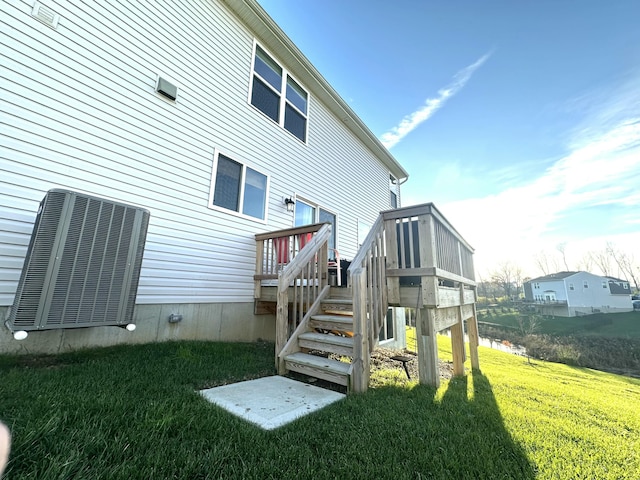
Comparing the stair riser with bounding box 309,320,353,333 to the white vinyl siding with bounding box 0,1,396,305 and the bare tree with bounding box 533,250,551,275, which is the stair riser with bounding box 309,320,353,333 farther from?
the bare tree with bounding box 533,250,551,275

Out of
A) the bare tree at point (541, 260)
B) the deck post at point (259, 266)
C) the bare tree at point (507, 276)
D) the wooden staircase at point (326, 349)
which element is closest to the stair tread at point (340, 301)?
the wooden staircase at point (326, 349)

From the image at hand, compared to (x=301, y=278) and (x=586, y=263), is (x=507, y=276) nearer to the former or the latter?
(x=586, y=263)

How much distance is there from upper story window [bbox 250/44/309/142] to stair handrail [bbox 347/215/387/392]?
13.9ft

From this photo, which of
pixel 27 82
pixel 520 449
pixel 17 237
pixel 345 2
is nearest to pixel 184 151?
pixel 27 82

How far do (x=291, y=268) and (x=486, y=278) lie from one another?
5229 centimetres

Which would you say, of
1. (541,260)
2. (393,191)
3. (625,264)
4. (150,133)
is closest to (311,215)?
(150,133)

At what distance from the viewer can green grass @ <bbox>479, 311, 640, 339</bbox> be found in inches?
886

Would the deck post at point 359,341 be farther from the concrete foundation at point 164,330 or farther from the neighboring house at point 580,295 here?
the neighboring house at point 580,295

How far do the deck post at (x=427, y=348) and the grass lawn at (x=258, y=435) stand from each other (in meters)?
0.33

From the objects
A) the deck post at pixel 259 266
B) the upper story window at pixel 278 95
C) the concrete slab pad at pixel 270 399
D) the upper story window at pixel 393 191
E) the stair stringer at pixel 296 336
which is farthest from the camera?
the upper story window at pixel 393 191

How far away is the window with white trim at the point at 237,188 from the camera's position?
5059 mm

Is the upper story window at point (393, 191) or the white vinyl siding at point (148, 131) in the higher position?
the upper story window at point (393, 191)

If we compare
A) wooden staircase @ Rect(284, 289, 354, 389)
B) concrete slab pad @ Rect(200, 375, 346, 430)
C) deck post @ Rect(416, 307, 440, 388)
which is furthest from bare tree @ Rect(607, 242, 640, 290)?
concrete slab pad @ Rect(200, 375, 346, 430)

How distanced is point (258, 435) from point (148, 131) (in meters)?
4.42
